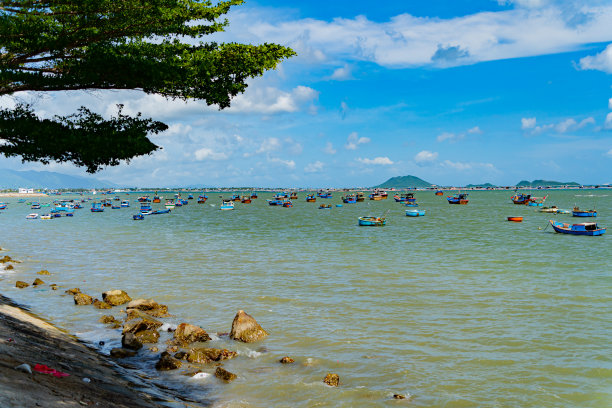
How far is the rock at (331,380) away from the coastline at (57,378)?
4.04 metres

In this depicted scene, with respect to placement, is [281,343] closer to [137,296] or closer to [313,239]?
[137,296]

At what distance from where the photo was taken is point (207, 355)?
1255cm

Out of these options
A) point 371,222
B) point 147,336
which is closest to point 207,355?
point 147,336

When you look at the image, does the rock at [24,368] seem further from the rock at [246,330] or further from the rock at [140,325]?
the rock at [246,330]

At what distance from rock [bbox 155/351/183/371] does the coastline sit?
1.00 metres

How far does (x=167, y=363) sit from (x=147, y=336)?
281 cm

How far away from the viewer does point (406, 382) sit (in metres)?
11.2

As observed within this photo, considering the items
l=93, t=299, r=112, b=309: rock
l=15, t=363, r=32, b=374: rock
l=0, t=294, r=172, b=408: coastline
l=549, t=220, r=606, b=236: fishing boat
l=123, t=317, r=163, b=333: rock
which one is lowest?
l=93, t=299, r=112, b=309: rock

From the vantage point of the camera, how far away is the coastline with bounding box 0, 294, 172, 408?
22.0 feet

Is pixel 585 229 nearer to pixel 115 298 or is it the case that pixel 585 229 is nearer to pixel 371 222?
pixel 371 222

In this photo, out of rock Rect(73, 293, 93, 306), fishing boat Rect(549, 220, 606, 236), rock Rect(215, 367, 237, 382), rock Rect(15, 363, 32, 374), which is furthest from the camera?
fishing boat Rect(549, 220, 606, 236)

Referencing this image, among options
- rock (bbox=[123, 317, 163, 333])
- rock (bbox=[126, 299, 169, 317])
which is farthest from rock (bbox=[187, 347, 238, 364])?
rock (bbox=[126, 299, 169, 317])

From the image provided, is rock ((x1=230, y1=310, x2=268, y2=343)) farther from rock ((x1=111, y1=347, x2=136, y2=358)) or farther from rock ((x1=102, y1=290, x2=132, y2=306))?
rock ((x1=102, y1=290, x2=132, y2=306))

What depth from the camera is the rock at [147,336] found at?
45.7 feet
